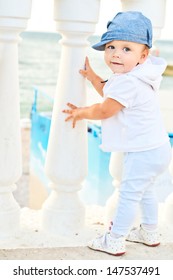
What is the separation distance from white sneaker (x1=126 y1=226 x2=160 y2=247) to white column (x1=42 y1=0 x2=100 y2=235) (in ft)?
0.70

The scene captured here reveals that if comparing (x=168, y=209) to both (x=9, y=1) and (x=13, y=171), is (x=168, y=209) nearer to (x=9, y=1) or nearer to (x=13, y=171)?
(x=13, y=171)

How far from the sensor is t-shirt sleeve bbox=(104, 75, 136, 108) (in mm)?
2096

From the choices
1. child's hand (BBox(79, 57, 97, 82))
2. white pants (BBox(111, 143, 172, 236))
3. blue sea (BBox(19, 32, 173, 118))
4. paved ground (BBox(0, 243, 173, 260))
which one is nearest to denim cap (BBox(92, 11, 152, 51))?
child's hand (BBox(79, 57, 97, 82))

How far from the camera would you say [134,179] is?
86.7 inches

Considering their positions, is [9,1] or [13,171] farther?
[13,171]

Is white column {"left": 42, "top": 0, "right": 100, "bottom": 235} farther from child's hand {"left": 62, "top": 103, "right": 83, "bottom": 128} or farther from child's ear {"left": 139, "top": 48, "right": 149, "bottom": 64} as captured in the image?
child's ear {"left": 139, "top": 48, "right": 149, "bottom": 64}

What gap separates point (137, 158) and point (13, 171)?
478mm

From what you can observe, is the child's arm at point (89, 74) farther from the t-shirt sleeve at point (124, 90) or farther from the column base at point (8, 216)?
the column base at point (8, 216)

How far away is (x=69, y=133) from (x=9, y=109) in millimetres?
252

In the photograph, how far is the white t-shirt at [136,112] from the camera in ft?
6.91

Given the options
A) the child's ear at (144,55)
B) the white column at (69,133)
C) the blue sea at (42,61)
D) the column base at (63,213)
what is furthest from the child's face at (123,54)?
the blue sea at (42,61)

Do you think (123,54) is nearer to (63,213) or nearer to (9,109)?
(9,109)

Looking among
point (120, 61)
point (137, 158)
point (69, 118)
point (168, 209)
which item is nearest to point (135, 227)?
point (168, 209)

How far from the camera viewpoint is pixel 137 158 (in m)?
2.19
